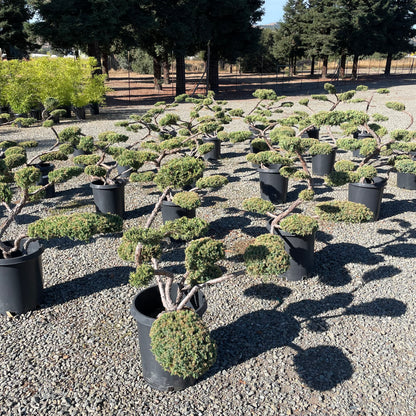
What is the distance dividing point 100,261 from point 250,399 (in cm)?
254

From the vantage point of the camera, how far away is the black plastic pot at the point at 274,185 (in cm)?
637

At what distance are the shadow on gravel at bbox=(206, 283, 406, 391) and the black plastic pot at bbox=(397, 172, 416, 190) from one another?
12.5 ft

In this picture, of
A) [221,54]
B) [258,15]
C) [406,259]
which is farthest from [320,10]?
[406,259]

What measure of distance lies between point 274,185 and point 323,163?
199 centimetres

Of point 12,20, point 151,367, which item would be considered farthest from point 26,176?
point 12,20

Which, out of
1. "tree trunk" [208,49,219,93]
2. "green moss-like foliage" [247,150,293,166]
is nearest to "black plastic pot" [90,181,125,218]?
"green moss-like foliage" [247,150,293,166]

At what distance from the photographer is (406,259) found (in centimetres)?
467

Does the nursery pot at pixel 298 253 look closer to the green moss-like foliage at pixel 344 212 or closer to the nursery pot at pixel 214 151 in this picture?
the green moss-like foliage at pixel 344 212

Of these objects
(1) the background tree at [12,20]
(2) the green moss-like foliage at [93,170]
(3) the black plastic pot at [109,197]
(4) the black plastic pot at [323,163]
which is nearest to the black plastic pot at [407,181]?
(4) the black plastic pot at [323,163]

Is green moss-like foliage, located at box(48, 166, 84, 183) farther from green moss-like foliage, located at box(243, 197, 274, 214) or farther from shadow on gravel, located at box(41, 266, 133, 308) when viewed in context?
green moss-like foliage, located at box(243, 197, 274, 214)

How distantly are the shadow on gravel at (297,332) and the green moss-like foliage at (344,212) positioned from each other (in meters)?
0.78

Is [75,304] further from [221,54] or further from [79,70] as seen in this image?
[221,54]

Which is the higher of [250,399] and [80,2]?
[80,2]

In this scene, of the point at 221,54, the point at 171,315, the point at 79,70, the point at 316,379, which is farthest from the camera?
the point at 221,54
